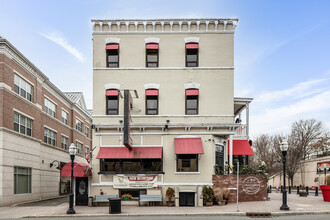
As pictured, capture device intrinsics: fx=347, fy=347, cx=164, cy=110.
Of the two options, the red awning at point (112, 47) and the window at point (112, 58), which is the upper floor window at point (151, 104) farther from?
the red awning at point (112, 47)

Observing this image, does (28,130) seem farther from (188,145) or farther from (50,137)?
(188,145)

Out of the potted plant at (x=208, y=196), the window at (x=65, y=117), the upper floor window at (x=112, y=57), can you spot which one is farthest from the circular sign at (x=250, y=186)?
the window at (x=65, y=117)

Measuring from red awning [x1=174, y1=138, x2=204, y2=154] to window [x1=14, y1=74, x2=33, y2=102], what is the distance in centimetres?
1365

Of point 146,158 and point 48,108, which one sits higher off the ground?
point 48,108

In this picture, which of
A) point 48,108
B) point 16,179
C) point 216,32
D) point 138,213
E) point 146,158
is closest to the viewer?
point 138,213

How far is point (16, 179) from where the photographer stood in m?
26.9

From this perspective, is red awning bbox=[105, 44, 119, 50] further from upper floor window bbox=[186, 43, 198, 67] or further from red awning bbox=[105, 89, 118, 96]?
upper floor window bbox=[186, 43, 198, 67]

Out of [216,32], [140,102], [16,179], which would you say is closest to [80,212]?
[140,102]

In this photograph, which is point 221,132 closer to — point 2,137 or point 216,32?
point 216,32

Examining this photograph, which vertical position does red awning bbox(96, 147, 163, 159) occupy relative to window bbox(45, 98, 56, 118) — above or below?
below

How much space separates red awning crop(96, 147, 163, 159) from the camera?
74.0 ft

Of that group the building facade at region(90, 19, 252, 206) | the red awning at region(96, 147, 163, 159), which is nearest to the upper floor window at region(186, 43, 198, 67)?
the building facade at region(90, 19, 252, 206)

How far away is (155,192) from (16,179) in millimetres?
11615

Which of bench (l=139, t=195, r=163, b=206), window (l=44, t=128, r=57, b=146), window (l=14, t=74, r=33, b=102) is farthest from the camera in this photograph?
window (l=44, t=128, r=57, b=146)
